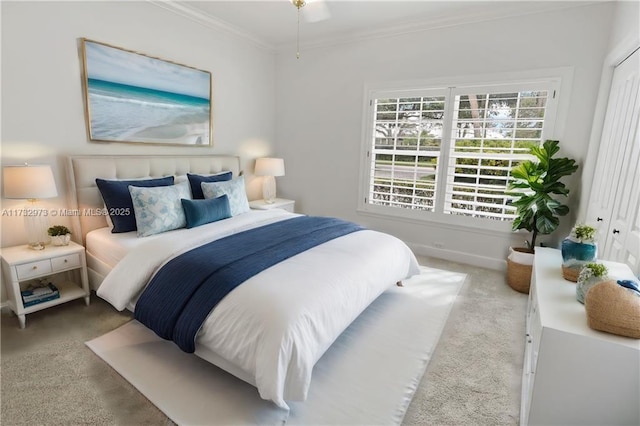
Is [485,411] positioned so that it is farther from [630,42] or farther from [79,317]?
[79,317]

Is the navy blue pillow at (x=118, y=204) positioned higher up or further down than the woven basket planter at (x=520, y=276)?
higher up

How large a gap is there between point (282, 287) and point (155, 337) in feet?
3.77

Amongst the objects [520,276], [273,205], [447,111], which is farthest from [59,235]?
[520,276]

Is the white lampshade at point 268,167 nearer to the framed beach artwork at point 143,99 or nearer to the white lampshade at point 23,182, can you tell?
the framed beach artwork at point 143,99

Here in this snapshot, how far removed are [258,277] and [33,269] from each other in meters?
1.78

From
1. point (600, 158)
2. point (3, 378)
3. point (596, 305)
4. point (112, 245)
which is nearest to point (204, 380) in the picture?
point (3, 378)

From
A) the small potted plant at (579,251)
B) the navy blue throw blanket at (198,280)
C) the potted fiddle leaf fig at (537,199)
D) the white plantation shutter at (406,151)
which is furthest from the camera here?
the white plantation shutter at (406,151)

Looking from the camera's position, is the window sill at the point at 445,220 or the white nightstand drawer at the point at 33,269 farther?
the window sill at the point at 445,220

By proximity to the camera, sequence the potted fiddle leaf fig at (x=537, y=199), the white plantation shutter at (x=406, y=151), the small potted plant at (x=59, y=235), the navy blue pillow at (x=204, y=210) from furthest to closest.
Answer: the white plantation shutter at (x=406, y=151)
the potted fiddle leaf fig at (x=537, y=199)
the navy blue pillow at (x=204, y=210)
the small potted plant at (x=59, y=235)

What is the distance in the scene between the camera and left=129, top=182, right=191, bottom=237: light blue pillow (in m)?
2.65

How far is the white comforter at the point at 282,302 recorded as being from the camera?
1.59 metres

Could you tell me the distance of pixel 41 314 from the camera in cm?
256

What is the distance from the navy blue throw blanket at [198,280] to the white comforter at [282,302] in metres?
0.06

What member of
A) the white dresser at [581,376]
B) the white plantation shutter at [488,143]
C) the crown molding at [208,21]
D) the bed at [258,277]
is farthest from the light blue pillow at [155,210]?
the white plantation shutter at [488,143]
